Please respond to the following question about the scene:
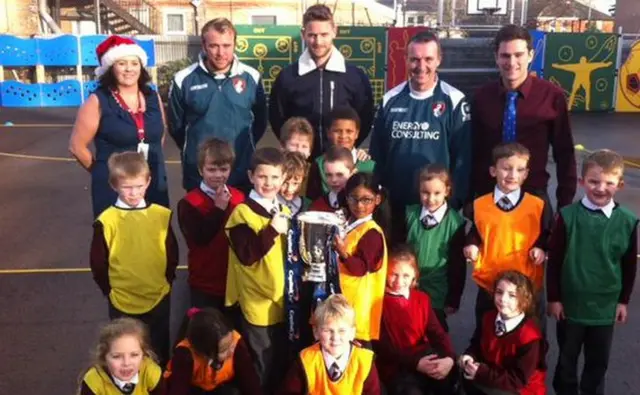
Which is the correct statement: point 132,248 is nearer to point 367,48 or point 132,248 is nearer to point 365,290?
point 365,290

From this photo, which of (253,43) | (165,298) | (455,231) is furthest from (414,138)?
(253,43)

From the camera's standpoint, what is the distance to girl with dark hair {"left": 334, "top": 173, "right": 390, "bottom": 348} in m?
3.62

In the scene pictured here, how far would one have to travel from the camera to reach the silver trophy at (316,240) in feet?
11.2

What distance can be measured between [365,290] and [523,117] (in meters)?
1.48

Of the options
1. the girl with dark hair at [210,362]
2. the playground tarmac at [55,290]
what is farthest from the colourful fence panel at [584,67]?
the girl with dark hair at [210,362]

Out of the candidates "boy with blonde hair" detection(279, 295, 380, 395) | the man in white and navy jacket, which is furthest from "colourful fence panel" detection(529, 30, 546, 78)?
"boy with blonde hair" detection(279, 295, 380, 395)

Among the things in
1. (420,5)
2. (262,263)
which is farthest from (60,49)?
(420,5)

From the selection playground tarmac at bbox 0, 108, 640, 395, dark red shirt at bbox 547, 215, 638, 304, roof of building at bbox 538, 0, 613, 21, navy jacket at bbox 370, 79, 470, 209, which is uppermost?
roof of building at bbox 538, 0, 613, 21

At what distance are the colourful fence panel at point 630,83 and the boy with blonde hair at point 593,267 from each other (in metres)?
16.6

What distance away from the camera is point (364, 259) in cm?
362

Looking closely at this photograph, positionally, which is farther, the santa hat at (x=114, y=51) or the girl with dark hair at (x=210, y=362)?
the santa hat at (x=114, y=51)

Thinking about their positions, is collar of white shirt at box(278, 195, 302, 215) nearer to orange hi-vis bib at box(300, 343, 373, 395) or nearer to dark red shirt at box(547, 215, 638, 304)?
orange hi-vis bib at box(300, 343, 373, 395)

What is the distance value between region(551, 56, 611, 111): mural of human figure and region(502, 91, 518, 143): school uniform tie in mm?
15779

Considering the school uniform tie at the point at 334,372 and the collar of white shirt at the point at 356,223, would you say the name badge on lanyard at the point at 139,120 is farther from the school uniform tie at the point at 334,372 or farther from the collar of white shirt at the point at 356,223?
the school uniform tie at the point at 334,372
